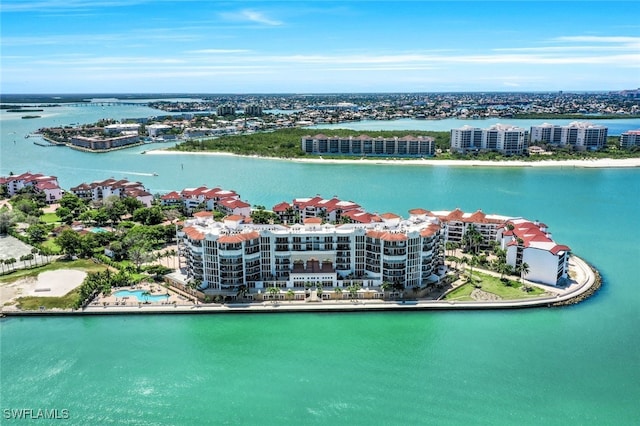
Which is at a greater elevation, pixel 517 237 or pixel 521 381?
pixel 517 237

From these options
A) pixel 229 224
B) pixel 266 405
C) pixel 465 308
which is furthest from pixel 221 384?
pixel 465 308

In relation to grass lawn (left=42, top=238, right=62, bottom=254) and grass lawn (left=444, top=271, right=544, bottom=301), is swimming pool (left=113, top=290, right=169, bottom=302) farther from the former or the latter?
grass lawn (left=444, top=271, right=544, bottom=301)

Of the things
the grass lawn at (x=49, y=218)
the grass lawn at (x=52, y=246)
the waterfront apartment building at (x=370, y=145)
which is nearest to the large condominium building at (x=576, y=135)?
the waterfront apartment building at (x=370, y=145)

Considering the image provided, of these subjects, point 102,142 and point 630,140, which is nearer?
point 630,140

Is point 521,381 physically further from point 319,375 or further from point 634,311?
point 634,311

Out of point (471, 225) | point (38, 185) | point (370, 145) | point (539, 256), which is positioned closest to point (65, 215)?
point (38, 185)

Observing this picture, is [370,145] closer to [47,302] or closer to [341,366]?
[47,302]
